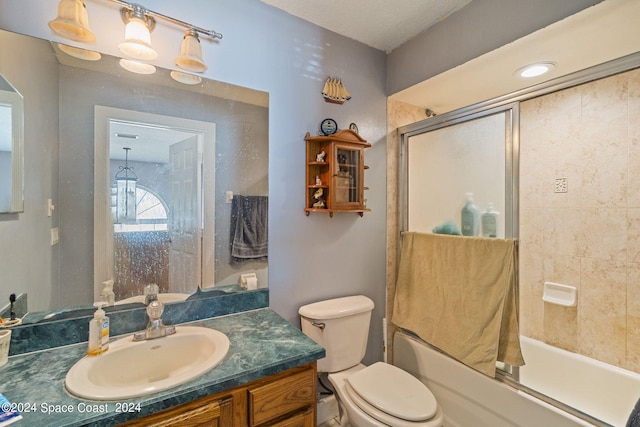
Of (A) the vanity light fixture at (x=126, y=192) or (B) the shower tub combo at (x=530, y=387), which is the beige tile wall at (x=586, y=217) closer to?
(B) the shower tub combo at (x=530, y=387)

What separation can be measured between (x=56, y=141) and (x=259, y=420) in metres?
1.26

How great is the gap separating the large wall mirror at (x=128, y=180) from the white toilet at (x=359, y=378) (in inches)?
18.0

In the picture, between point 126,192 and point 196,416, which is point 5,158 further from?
point 196,416

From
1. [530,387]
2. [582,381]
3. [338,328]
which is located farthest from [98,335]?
[582,381]

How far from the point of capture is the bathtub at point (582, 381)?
1600 mm

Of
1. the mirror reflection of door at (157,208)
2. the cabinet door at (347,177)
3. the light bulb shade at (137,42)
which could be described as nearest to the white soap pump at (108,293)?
the mirror reflection of door at (157,208)

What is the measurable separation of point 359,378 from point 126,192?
1.40 m

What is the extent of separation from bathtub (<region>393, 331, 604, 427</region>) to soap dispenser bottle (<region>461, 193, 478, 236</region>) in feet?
2.45

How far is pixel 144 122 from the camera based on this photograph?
1258mm

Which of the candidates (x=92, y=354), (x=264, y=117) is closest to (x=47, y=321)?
(x=92, y=354)

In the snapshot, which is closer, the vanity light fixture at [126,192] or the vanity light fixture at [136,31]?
the vanity light fixture at [136,31]

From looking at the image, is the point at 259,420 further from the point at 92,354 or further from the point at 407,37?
the point at 407,37

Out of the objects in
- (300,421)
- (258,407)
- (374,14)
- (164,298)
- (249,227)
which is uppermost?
(374,14)

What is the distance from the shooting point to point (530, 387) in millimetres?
1480
